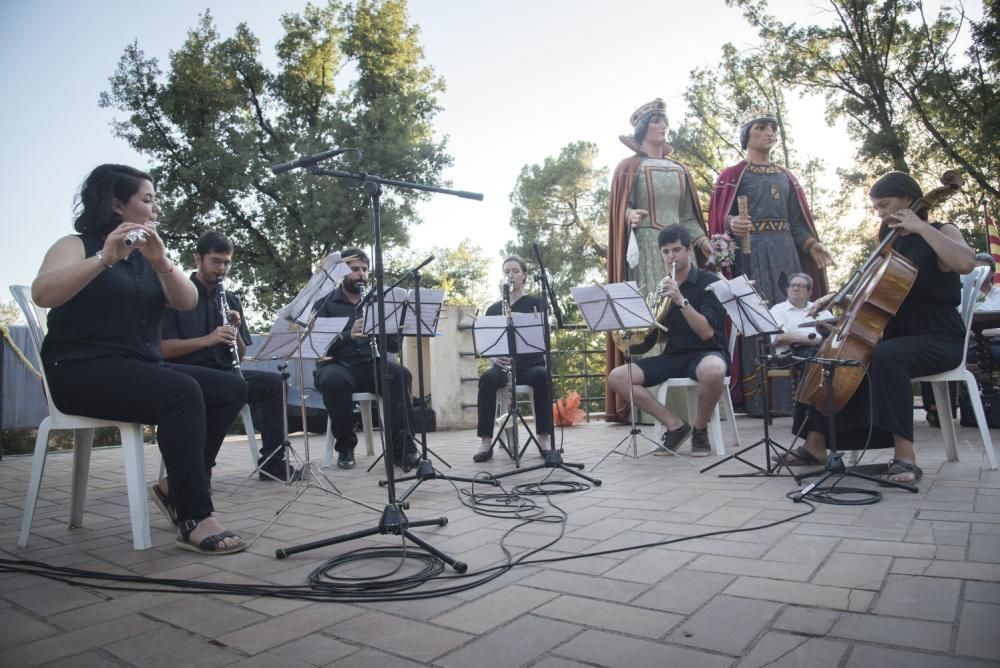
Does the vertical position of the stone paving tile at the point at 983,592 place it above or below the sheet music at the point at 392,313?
below

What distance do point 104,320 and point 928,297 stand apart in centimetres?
398

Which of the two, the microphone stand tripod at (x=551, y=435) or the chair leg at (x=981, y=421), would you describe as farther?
the microphone stand tripod at (x=551, y=435)

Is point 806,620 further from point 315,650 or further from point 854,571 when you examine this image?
point 315,650

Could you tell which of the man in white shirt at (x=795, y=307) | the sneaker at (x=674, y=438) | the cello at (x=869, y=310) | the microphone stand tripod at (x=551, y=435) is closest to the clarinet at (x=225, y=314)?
the microphone stand tripod at (x=551, y=435)

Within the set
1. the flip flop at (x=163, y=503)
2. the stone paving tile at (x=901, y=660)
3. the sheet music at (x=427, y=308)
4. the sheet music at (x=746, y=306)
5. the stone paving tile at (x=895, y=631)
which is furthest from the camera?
the sheet music at (x=427, y=308)

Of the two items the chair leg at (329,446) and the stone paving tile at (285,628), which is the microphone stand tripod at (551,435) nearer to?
the chair leg at (329,446)

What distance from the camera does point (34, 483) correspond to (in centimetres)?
275

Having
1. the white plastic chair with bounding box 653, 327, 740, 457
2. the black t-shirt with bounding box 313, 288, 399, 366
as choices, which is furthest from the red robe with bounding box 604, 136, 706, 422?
the black t-shirt with bounding box 313, 288, 399, 366

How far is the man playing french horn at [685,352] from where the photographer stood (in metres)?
4.65

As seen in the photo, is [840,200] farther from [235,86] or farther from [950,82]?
[235,86]

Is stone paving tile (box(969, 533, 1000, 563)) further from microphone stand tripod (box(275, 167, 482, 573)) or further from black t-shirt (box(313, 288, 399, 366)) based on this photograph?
black t-shirt (box(313, 288, 399, 366))

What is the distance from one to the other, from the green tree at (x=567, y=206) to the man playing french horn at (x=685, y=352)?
744 inches

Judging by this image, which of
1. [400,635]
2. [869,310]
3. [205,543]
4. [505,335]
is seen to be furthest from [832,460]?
[205,543]

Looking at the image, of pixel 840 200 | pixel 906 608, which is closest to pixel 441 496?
pixel 906 608
